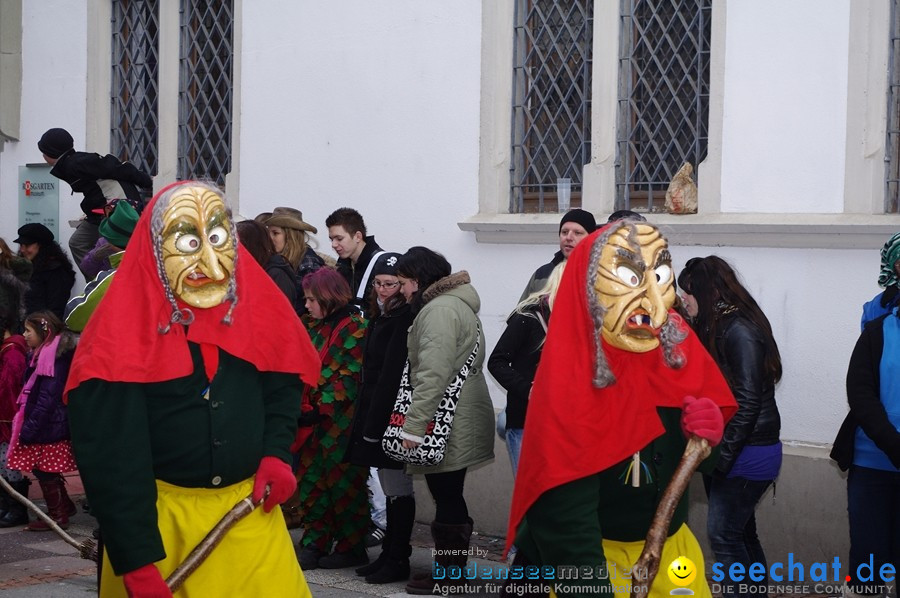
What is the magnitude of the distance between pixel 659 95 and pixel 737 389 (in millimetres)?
3029

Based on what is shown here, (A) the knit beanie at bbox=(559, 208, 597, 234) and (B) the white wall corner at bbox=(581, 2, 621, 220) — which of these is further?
(B) the white wall corner at bbox=(581, 2, 621, 220)

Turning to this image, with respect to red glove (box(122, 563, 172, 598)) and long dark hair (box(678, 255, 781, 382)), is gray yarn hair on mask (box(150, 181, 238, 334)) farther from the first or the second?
long dark hair (box(678, 255, 781, 382))

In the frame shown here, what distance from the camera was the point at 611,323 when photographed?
3.77 meters

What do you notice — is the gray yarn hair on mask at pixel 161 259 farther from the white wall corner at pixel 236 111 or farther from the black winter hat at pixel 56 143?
the white wall corner at pixel 236 111

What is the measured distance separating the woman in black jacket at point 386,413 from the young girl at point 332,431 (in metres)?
0.17

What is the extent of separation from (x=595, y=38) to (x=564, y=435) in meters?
5.29

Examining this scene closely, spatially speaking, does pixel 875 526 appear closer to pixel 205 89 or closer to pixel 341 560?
pixel 341 560

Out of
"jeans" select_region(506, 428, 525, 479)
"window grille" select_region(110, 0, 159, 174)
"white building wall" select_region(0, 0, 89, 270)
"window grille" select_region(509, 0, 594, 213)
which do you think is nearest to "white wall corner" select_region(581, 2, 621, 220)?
"window grille" select_region(509, 0, 594, 213)

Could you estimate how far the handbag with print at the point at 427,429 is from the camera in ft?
21.7

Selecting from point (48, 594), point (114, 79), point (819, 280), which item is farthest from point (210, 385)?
point (114, 79)

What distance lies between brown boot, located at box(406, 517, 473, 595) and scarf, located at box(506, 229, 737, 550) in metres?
3.08

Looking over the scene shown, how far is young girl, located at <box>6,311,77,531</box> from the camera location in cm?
838

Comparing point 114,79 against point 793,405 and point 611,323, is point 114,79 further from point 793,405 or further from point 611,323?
point 611,323

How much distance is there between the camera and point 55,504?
28.9ft
